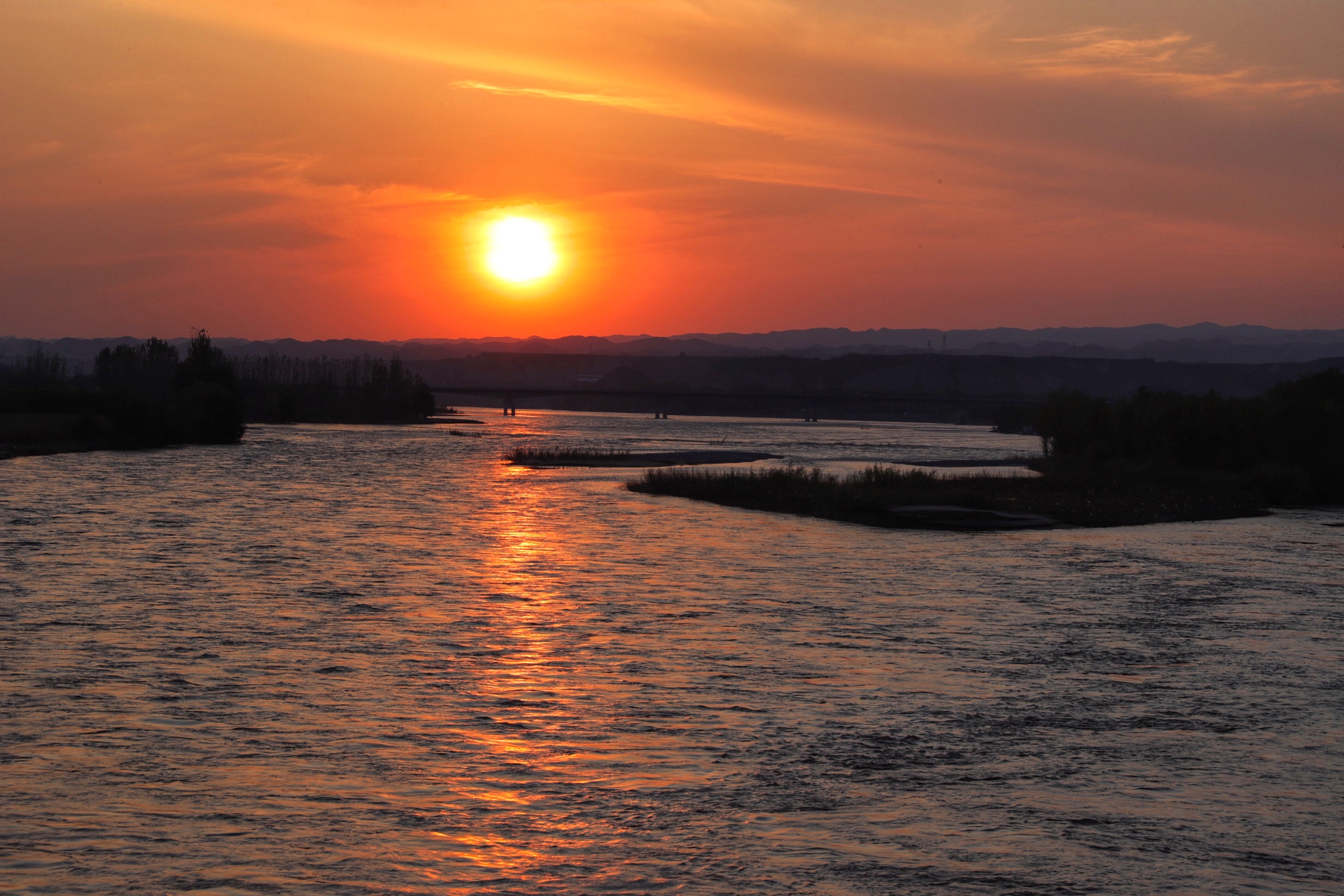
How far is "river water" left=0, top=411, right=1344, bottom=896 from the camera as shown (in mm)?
13367

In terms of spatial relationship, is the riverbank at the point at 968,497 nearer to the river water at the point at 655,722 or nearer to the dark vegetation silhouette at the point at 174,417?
the river water at the point at 655,722

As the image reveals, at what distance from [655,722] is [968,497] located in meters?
50.3

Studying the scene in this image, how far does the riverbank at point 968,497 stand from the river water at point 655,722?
17620 millimetres

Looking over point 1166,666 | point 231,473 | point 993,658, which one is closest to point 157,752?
point 993,658

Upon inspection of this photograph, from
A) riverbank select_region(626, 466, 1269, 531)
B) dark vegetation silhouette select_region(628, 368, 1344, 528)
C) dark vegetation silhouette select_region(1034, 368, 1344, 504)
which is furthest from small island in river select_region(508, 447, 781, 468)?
dark vegetation silhouette select_region(1034, 368, 1344, 504)

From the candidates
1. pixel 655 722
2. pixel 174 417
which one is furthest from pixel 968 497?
pixel 174 417

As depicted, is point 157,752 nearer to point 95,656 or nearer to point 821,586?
point 95,656

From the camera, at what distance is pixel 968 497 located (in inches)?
2655

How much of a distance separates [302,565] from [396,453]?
9277 centimetres

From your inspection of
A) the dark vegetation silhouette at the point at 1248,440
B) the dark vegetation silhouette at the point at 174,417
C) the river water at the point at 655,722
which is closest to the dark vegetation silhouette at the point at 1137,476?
the dark vegetation silhouette at the point at 1248,440

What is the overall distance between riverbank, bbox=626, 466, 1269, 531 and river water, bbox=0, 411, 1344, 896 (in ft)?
57.8

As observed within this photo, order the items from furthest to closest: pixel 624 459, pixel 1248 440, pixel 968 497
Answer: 1. pixel 624 459
2. pixel 1248 440
3. pixel 968 497

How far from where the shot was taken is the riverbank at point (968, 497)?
208ft

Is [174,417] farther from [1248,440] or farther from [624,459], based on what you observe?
[1248,440]
